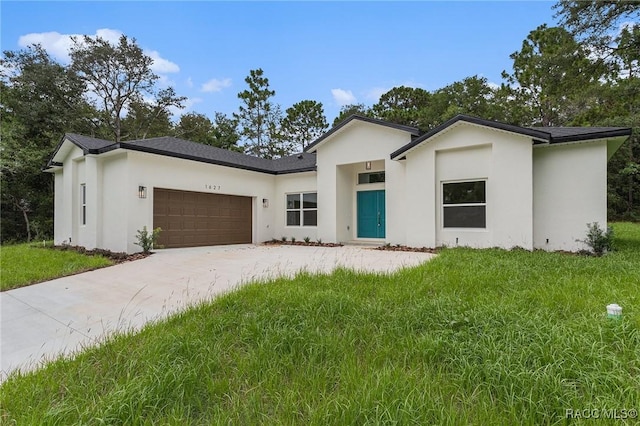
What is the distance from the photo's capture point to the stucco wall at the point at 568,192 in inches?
343

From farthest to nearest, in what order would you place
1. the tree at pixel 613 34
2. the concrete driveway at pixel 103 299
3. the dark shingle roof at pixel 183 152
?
the dark shingle roof at pixel 183 152 < the tree at pixel 613 34 < the concrete driveway at pixel 103 299

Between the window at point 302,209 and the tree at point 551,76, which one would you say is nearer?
the tree at point 551,76

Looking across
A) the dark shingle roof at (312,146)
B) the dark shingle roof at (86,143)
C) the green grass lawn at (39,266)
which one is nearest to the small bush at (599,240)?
the dark shingle roof at (312,146)

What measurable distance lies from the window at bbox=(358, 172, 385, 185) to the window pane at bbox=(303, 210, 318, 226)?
256 centimetres

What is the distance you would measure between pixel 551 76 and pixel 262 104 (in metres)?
23.2

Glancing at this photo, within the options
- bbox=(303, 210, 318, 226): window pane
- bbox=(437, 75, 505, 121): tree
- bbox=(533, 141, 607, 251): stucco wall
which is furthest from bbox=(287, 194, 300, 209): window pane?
bbox=(437, 75, 505, 121): tree

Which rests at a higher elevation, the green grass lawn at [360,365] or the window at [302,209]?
the window at [302,209]

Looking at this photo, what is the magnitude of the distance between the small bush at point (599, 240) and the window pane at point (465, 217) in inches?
104

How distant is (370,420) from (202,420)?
1160 mm

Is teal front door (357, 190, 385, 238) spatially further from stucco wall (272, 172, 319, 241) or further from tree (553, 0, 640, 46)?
tree (553, 0, 640, 46)

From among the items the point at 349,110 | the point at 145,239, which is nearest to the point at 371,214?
the point at 145,239

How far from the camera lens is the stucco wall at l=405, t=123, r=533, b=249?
9.08 meters

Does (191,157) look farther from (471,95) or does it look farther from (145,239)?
(471,95)

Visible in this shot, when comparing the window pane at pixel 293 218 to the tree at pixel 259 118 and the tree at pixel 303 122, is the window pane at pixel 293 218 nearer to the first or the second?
the tree at pixel 303 122
